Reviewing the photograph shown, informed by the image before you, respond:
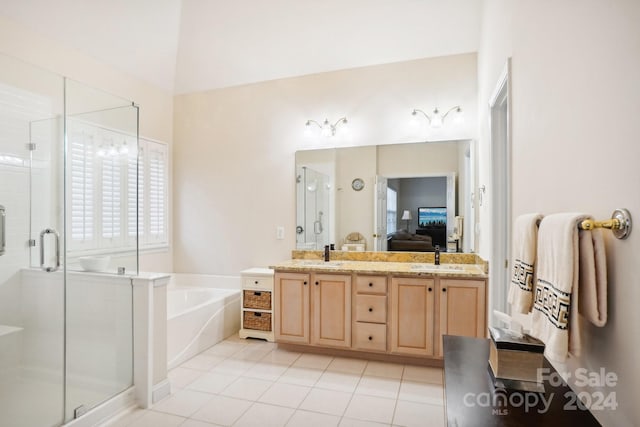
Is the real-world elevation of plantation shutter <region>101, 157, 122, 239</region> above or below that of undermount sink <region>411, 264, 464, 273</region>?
above

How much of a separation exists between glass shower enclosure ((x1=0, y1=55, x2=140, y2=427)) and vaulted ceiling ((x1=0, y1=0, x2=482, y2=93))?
3.20 ft

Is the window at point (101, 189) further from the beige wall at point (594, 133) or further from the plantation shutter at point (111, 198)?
the beige wall at point (594, 133)

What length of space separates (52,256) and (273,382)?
1798 mm

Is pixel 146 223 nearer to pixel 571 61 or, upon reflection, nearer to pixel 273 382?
pixel 273 382

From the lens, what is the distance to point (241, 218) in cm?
405

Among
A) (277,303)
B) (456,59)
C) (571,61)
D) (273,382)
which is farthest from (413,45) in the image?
(273,382)

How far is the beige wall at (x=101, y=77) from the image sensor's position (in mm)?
2713

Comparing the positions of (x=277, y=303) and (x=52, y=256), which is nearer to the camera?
(x=52, y=256)

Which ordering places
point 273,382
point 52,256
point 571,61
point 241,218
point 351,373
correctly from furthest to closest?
point 241,218 < point 351,373 < point 273,382 < point 52,256 < point 571,61

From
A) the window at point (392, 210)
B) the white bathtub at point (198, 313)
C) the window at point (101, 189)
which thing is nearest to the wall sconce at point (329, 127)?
the window at point (392, 210)

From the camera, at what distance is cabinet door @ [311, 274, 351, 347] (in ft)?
10.2

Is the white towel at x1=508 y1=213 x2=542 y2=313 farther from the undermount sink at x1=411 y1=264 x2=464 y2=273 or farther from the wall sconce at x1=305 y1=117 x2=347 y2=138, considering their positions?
the wall sconce at x1=305 y1=117 x2=347 y2=138

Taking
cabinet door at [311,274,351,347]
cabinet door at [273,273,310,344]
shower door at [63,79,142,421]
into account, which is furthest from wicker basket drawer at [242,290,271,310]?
shower door at [63,79,142,421]

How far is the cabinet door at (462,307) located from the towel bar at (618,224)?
205cm
